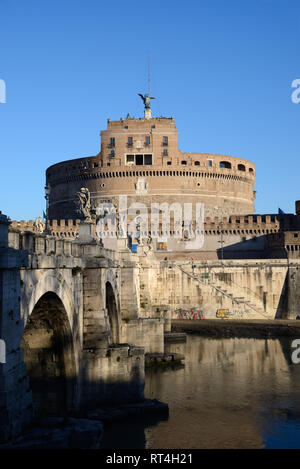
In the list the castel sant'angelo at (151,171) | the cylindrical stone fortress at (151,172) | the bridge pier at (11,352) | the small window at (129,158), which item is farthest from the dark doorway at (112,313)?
the small window at (129,158)

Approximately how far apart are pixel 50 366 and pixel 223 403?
10.0 meters

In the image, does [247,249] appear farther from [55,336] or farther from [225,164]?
[55,336]

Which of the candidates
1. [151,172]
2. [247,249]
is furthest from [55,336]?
[151,172]

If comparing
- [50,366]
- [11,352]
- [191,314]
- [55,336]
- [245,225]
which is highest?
[245,225]

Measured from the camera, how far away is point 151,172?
3167 inches

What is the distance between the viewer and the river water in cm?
2072

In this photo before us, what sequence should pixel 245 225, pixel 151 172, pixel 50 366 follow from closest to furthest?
1. pixel 50 366
2. pixel 245 225
3. pixel 151 172

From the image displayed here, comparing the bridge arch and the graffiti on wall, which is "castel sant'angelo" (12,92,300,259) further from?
the bridge arch

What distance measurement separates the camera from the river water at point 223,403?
20.7 metres

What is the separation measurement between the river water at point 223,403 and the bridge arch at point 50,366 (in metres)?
2.34
